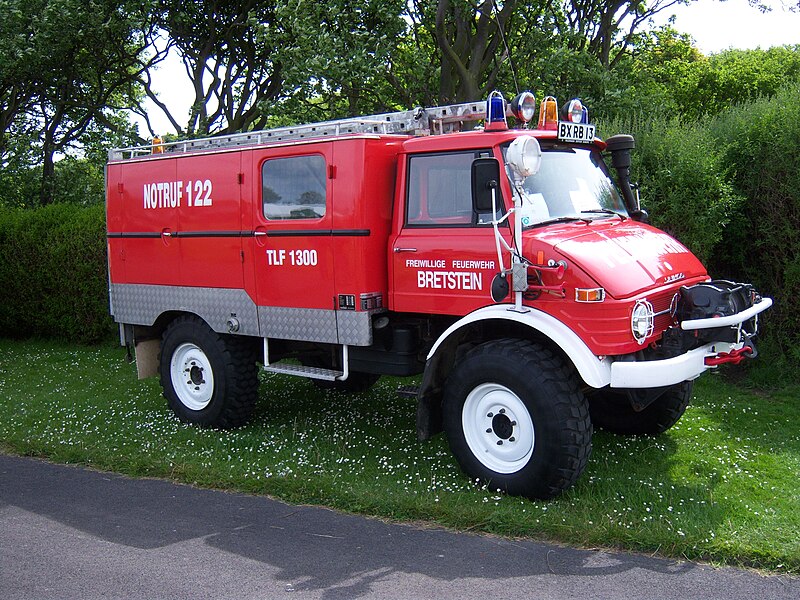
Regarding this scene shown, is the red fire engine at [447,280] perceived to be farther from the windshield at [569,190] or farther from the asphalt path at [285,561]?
the asphalt path at [285,561]

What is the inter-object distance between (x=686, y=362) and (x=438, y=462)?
2.19m

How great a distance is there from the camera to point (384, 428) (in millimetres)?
7656

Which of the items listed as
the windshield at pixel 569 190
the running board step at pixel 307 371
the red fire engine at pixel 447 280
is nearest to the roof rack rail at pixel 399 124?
the red fire engine at pixel 447 280

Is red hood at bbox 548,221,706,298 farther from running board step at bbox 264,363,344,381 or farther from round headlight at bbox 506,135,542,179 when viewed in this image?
running board step at bbox 264,363,344,381

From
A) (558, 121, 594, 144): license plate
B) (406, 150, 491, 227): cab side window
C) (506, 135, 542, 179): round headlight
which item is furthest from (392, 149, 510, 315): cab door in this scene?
(558, 121, 594, 144): license plate

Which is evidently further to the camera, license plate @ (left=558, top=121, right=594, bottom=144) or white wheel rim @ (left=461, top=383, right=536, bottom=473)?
license plate @ (left=558, top=121, right=594, bottom=144)

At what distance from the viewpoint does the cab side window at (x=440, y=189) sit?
20.1ft

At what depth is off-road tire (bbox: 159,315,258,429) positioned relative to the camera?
7.62 m

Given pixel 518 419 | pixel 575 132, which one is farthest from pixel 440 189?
pixel 518 419

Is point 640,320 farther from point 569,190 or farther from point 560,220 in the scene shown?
point 569,190

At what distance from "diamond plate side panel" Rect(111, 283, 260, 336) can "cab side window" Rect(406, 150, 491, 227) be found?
1.97 m

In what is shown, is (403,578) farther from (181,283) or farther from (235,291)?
(181,283)

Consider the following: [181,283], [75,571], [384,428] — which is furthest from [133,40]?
[75,571]

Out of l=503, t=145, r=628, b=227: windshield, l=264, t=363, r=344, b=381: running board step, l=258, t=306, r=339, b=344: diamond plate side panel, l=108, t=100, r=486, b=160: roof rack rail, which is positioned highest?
l=108, t=100, r=486, b=160: roof rack rail
